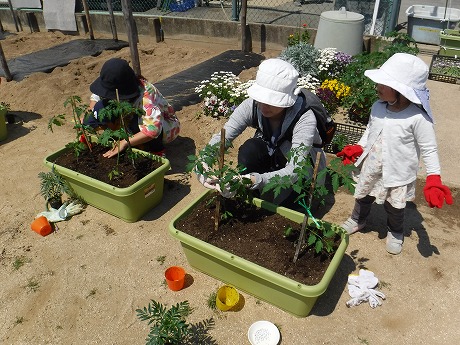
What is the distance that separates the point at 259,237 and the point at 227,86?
8.86 ft

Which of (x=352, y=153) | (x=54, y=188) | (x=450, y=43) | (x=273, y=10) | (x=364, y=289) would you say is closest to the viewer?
(x=364, y=289)

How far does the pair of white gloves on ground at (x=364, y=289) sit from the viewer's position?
2320mm

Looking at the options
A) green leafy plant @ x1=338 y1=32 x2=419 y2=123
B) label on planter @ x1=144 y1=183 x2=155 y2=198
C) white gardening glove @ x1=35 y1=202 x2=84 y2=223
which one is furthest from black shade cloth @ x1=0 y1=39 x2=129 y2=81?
green leafy plant @ x1=338 y1=32 x2=419 y2=123

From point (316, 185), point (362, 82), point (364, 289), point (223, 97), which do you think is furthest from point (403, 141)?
point (223, 97)

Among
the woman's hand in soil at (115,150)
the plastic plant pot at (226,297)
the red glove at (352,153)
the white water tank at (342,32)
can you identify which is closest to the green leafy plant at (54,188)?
the woman's hand in soil at (115,150)

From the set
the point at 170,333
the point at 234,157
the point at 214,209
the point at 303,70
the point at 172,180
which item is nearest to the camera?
the point at 170,333

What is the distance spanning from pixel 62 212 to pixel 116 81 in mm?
1180

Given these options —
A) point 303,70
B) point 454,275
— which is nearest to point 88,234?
point 454,275

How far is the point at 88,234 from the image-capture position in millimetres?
2912

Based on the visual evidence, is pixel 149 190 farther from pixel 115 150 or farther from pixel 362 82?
pixel 362 82

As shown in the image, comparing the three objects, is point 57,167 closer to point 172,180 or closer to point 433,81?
point 172,180

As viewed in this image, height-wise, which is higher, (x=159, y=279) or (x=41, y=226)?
(x=41, y=226)

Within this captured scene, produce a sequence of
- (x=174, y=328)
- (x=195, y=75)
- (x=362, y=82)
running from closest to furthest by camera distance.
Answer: (x=174, y=328)
(x=362, y=82)
(x=195, y=75)

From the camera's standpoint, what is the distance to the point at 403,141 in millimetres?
2244
